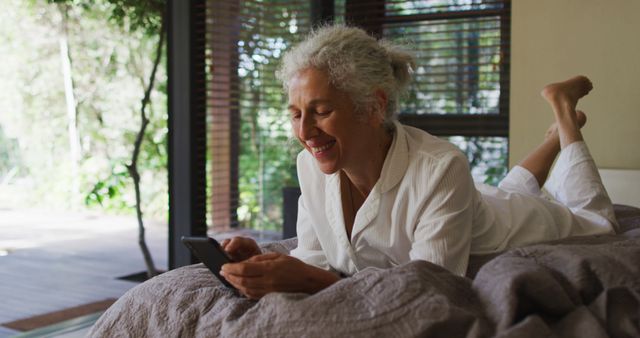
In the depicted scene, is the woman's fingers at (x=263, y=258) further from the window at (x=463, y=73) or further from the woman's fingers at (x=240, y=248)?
the window at (x=463, y=73)

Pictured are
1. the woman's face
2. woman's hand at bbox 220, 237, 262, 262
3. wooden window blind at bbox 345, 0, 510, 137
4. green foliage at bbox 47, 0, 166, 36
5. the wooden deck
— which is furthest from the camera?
wooden window blind at bbox 345, 0, 510, 137

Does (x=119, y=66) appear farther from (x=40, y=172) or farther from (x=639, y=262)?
(x=639, y=262)

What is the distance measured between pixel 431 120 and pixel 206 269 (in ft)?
9.19

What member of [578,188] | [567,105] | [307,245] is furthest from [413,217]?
[567,105]

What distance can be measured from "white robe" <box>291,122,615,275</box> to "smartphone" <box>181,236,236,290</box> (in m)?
0.44

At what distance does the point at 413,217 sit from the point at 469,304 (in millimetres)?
594

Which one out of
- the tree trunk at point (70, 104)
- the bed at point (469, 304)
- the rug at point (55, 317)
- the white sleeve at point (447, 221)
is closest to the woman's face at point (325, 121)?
the white sleeve at point (447, 221)

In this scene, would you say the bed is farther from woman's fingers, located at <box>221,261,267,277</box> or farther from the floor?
the floor

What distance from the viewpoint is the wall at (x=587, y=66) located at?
349 cm

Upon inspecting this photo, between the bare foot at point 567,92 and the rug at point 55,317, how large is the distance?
85.3 inches

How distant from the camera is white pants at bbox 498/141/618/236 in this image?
2576 mm

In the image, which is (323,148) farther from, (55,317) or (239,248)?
(55,317)

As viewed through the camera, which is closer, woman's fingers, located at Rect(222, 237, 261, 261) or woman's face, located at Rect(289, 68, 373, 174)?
woman's fingers, located at Rect(222, 237, 261, 261)

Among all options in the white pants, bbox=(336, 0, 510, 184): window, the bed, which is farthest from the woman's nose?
bbox=(336, 0, 510, 184): window
